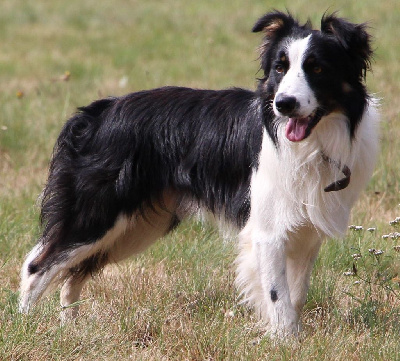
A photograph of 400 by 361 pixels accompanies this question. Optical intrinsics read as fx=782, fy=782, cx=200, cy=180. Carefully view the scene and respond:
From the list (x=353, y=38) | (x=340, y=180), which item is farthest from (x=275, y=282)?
(x=353, y=38)

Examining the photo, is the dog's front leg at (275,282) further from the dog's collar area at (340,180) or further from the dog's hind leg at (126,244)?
the dog's hind leg at (126,244)

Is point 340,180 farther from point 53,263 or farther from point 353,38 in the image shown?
point 53,263

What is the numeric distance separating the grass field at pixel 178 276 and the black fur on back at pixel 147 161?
50 cm

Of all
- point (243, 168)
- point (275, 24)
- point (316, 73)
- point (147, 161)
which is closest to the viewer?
point (316, 73)

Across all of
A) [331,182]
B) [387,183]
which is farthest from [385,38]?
[331,182]

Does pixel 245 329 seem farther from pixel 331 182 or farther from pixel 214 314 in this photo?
pixel 331 182

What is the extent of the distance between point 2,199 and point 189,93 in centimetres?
212

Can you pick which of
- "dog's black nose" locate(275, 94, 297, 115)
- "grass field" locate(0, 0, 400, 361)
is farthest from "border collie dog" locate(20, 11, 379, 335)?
"grass field" locate(0, 0, 400, 361)

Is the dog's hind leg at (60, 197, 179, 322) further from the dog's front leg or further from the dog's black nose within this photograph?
the dog's black nose

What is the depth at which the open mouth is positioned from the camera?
3.93 m

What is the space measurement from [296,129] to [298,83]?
26 centimetres

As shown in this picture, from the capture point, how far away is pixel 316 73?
3859 mm

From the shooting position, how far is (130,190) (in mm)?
4551

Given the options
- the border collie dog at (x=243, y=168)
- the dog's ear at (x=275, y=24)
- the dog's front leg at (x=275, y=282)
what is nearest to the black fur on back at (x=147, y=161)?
the border collie dog at (x=243, y=168)
